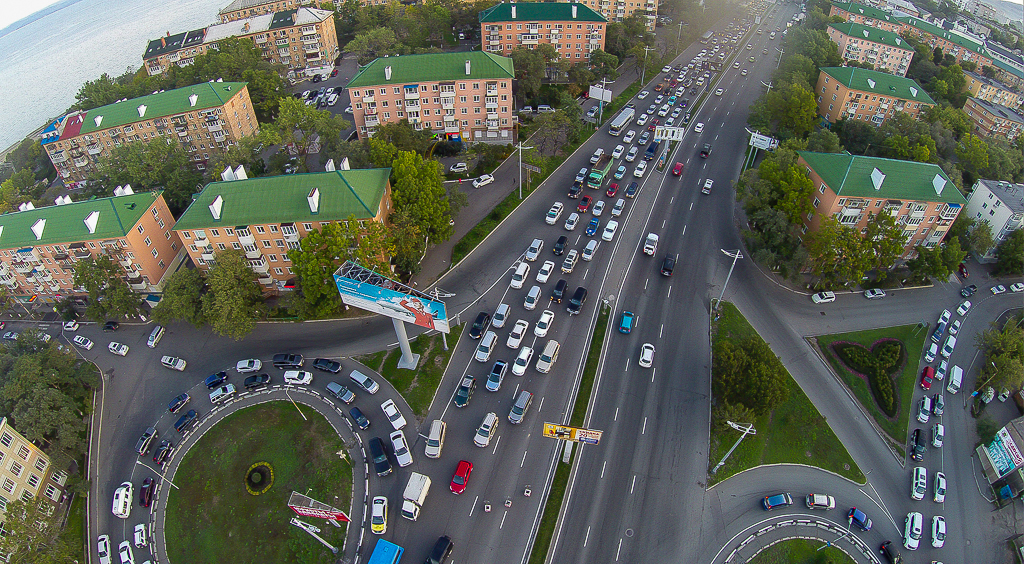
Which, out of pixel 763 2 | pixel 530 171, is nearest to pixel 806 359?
pixel 530 171

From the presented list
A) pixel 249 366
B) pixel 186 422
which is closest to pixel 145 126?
pixel 249 366

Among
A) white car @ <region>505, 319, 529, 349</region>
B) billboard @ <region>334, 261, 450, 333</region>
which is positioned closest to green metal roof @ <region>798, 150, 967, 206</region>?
white car @ <region>505, 319, 529, 349</region>

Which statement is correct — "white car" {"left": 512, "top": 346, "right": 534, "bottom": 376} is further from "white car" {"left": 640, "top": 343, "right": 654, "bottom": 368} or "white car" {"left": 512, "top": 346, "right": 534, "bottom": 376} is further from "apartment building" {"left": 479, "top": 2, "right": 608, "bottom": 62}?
"apartment building" {"left": 479, "top": 2, "right": 608, "bottom": 62}

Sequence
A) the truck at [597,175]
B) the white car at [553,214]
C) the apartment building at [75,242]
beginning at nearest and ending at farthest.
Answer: the apartment building at [75,242] < the white car at [553,214] < the truck at [597,175]

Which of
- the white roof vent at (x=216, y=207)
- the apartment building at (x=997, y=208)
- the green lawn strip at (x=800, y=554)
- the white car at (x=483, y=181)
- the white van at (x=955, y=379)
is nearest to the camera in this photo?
the green lawn strip at (x=800, y=554)

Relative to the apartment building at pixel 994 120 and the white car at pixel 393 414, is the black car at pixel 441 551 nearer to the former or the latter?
the white car at pixel 393 414

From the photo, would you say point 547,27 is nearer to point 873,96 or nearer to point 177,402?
point 873,96

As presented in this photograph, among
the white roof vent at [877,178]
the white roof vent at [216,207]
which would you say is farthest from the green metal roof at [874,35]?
the white roof vent at [216,207]
